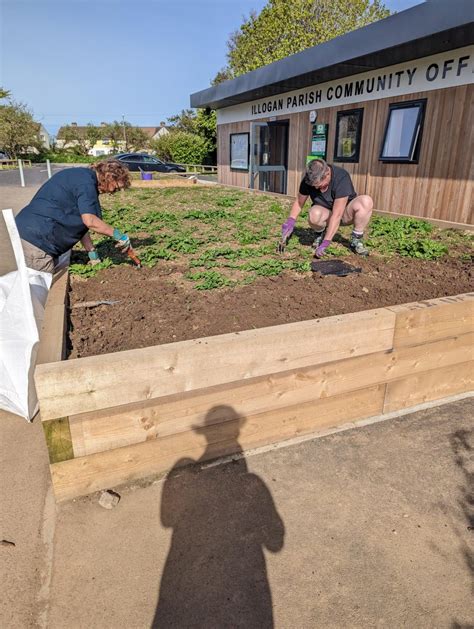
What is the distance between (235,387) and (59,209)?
2826 millimetres

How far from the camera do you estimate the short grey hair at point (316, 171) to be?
16.0 ft

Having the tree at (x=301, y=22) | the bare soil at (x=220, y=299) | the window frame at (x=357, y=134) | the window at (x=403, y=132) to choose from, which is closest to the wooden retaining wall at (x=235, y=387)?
the bare soil at (x=220, y=299)

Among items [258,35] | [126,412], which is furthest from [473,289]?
[258,35]

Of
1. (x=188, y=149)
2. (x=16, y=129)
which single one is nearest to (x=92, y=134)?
(x=16, y=129)

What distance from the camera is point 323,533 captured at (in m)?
2.16

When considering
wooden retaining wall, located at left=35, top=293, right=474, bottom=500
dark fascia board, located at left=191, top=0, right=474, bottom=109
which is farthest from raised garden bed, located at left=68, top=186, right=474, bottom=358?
dark fascia board, located at left=191, top=0, right=474, bottom=109

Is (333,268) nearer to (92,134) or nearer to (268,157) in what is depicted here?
(268,157)

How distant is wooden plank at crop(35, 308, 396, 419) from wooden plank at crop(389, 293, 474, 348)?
10cm

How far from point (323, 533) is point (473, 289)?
2.78 meters

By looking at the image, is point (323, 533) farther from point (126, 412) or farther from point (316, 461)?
point (126, 412)

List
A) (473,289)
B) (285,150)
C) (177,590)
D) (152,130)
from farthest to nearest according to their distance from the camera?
1. (152,130)
2. (285,150)
3. (473,289)
4. (177,590)

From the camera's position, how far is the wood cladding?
7.57 metres

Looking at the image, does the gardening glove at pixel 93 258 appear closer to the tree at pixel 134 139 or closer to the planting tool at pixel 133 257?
the planting tool at pixel 133 257

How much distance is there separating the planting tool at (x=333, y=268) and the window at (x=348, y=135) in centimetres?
635
